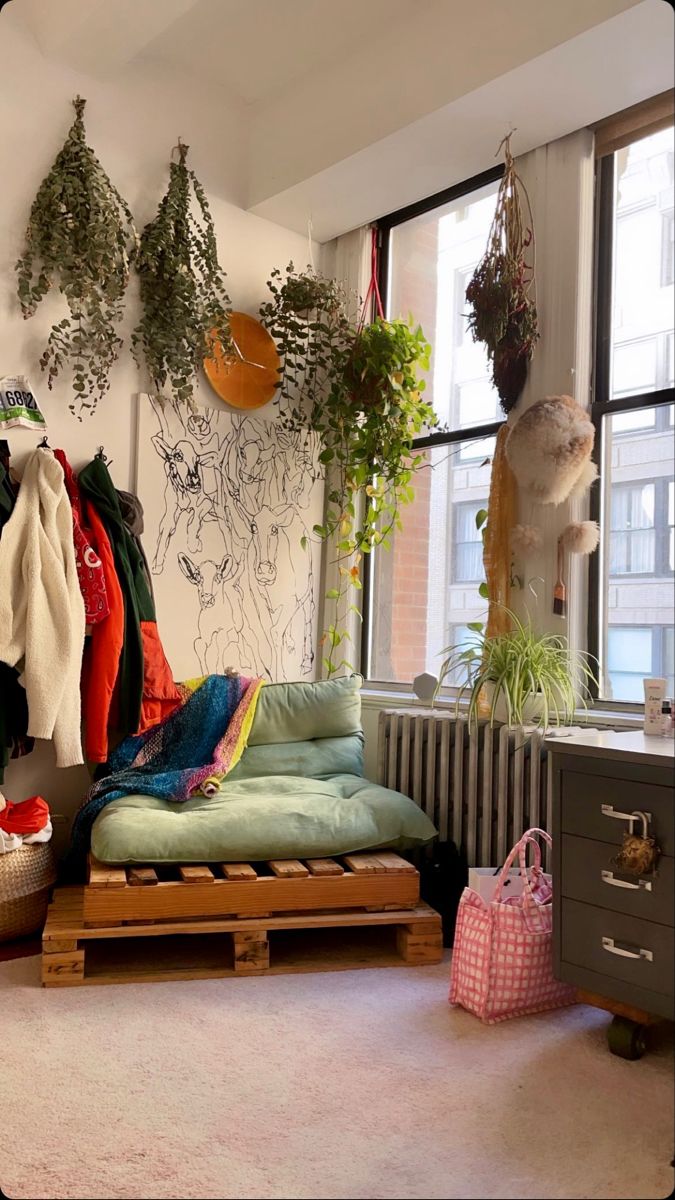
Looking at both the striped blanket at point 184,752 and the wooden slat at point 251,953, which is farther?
the striped blanket at point 184,752

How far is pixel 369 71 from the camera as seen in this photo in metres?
3.28

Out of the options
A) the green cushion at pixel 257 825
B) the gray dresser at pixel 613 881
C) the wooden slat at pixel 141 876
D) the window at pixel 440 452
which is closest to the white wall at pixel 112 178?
the window at pixel 440 452

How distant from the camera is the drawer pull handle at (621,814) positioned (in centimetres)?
194

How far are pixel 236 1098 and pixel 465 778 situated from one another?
1.47 m

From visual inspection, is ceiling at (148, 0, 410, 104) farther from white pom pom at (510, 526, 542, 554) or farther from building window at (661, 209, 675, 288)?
white pom pom at (510, 526, 542, 554)

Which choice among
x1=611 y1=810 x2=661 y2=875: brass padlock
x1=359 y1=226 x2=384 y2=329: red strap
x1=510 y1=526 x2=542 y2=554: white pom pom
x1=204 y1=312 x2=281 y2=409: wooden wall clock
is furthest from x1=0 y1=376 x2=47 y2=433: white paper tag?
x1=611 y1=810 x2=661 y2=875: brass padlock

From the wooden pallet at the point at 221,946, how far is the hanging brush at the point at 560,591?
3.46ft

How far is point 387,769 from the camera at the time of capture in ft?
10.7

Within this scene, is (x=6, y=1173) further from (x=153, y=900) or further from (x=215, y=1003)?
(x=153, y=900)

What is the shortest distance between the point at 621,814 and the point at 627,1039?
0.46 metres

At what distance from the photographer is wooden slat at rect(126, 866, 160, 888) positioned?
245cm

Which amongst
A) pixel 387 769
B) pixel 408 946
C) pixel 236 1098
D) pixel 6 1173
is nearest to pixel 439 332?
pixel 387 769

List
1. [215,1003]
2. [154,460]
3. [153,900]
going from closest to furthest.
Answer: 1. [215,1003]
2. [153,900]
3. [154,460]

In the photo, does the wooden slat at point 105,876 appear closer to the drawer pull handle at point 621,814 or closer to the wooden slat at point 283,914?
the wooden slat at point 283,914
